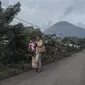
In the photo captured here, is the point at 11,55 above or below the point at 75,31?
below

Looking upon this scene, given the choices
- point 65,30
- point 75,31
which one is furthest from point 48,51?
point 75,31

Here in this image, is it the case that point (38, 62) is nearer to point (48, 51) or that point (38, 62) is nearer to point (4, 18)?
point (4, 18)

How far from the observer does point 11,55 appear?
15.0 meters

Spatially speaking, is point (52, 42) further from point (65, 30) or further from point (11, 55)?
point (65, 30)

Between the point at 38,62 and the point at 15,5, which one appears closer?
the point at 38,62

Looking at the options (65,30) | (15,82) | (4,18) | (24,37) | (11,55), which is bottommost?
(15,82)

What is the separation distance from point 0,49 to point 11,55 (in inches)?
42.8

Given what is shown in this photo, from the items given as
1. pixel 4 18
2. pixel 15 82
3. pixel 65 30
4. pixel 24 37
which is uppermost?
pixel 65 30

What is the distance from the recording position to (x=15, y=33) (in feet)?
50.7

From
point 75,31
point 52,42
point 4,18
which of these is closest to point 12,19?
point 4,18

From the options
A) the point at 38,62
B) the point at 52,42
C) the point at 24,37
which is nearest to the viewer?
the point at 38,62

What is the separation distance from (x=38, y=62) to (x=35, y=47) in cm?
86

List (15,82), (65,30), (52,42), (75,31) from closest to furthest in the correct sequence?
(15,82), (52,42), (65,30), (75,31)

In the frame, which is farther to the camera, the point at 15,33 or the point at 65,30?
the point at 65,30
